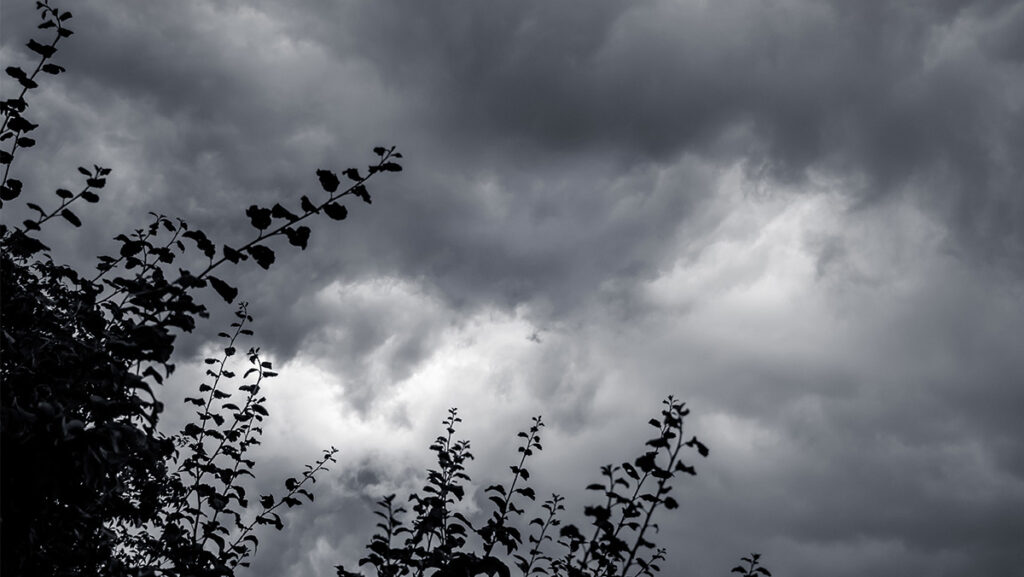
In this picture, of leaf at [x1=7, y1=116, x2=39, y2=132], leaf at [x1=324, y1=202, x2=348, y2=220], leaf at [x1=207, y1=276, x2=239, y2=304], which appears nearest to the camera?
leaf at [x1=207, y1=276, x2=239, y2=304]

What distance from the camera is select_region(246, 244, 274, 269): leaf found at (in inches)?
159

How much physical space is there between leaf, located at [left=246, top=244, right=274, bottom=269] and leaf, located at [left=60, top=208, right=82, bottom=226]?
1.40m

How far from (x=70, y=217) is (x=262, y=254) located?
61.1 inches

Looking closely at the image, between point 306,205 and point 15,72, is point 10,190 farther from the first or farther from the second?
point 306,205

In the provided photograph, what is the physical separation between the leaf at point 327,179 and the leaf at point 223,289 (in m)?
0.78

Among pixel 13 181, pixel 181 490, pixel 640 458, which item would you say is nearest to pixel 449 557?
pixel 640 458

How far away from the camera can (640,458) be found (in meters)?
4.98

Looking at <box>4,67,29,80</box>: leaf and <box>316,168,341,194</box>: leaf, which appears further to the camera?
<box>4,67,29,80</box>: leaf

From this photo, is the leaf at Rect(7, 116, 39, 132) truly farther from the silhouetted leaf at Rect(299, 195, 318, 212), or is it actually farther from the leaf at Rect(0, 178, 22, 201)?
the silhouetted leaf at Rect(299, 195, 318, 212)

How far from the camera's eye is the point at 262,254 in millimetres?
4039

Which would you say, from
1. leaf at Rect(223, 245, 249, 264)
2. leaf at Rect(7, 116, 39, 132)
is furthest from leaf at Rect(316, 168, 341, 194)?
leaf at Rect(7, 116, 39, 132)

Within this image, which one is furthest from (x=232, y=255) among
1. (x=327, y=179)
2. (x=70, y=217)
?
(x=70, y=217)

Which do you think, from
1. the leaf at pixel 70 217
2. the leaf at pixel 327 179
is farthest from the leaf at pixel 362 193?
the leaf at pixel 70 217

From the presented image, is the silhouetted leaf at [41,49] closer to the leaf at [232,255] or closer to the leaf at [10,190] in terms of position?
the leaf at [10,190]
